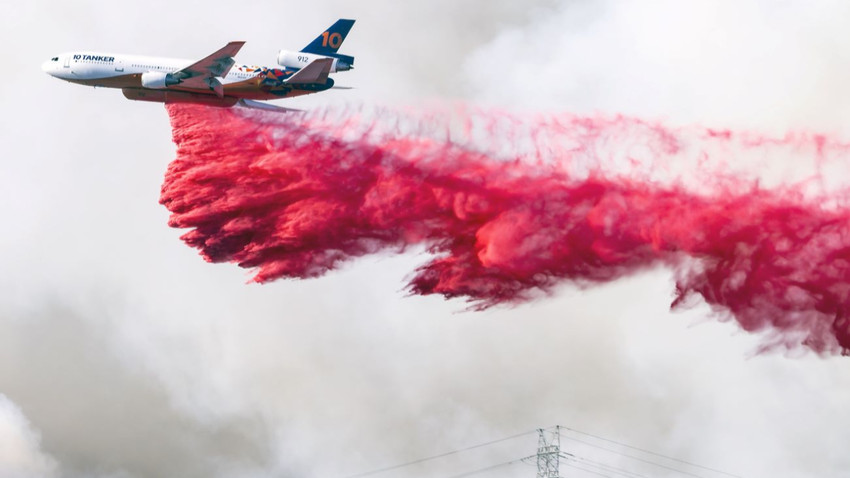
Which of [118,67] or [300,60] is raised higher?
[300,60]

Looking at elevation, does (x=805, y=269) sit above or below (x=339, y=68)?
below

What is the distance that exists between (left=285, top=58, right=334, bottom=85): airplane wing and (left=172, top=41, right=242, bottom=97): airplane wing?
292 centimetres

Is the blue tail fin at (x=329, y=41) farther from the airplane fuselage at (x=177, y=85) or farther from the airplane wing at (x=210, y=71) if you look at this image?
the airplane wing at (x=210, y=71)

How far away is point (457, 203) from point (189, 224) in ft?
38.0

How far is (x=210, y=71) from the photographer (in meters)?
63.0

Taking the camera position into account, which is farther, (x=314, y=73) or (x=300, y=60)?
(x=300, y=60)

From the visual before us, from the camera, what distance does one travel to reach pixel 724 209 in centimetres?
5572

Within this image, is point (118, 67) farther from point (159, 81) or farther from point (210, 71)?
point (210, 71)

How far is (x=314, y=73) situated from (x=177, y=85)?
251 inches

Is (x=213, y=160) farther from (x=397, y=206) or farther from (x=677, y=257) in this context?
(x=677, y=257)

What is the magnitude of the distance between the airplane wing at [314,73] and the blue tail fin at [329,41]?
12.8ft

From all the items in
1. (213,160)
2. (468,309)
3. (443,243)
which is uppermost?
(213,160)

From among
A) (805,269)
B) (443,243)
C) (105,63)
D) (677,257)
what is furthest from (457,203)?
(105,63)

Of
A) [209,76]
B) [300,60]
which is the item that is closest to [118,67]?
[209,76]
